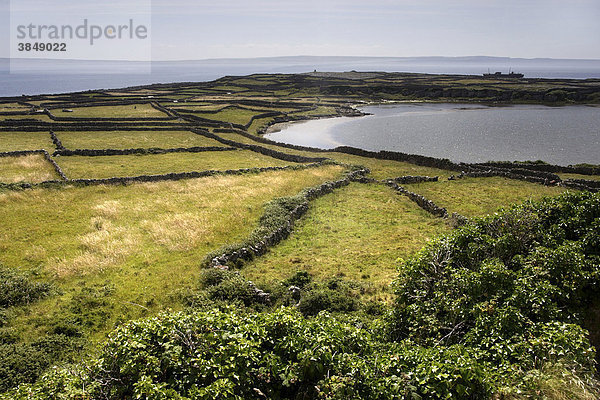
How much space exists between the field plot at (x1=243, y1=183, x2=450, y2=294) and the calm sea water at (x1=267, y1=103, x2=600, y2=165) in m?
37.2

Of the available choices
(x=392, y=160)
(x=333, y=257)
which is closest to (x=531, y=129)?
(x=392, y=160)

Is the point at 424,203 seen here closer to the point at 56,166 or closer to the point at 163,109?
the point at 56,166

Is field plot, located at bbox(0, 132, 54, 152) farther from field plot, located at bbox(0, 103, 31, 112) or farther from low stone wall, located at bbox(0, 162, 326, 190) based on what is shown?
field plot, located at bbox(0, 103, 31, 112)

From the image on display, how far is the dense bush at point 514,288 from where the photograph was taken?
9.21m

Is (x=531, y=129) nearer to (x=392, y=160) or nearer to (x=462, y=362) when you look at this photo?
(x=392, y=160)

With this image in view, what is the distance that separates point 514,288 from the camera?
11227mm

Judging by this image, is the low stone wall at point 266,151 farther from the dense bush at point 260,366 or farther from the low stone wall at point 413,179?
the dense bush at point 260,366

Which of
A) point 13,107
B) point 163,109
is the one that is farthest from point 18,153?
point 13,107

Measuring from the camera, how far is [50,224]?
1053 inches

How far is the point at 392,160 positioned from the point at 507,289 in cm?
4841

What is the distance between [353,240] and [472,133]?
75079 mm

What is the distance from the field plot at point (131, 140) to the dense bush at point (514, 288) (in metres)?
56.0

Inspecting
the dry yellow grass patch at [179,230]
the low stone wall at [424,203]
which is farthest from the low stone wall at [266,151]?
the dry yellow grass patch at [179,230]

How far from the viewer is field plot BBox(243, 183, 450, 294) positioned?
21141mm
